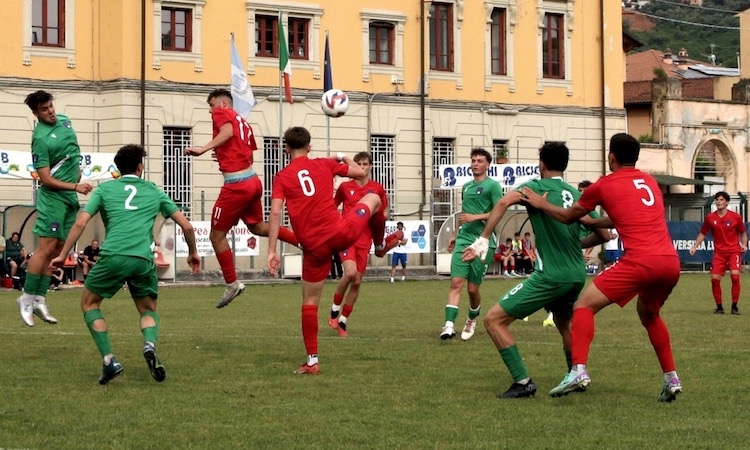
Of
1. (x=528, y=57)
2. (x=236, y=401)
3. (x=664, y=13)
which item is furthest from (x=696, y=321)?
(x=664, y=13)

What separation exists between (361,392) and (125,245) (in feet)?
8.24

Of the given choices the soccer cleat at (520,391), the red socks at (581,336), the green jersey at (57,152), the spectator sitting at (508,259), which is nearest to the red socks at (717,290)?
the green jersey at (57,152)

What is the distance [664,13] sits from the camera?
500ft

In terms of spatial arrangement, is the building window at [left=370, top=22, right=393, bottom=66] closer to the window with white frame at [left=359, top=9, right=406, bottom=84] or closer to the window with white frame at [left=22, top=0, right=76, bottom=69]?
the window with white frame at [left=359, top=9, right=406, bottom=84]

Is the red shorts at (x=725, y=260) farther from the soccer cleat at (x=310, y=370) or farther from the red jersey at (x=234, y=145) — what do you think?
the soccer cleat at (x=310, y=370)

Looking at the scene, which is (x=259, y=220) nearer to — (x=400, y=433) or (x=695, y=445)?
(x=400, y=433)

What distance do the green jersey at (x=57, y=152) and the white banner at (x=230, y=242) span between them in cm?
2521

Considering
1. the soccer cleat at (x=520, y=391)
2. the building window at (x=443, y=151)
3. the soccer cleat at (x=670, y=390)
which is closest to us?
the soccer cleat at (x=670, y=390)

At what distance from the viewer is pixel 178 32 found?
158ft

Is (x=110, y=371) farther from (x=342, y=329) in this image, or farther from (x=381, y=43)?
(x=381, y=43)

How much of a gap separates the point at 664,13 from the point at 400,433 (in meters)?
147

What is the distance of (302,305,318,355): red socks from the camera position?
14.2 metres

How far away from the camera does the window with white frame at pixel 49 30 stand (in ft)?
150

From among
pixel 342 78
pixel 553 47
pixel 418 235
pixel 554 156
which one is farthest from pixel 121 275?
pixel 553 47
